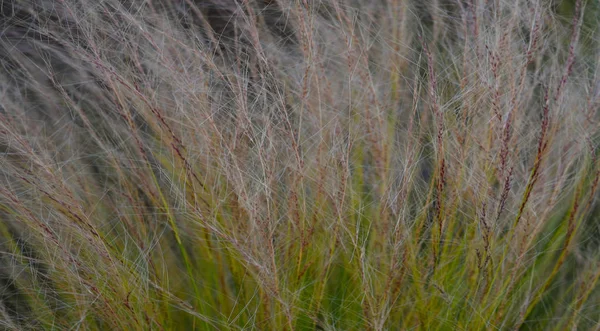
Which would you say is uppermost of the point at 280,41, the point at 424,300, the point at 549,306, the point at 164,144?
the point at 280,41

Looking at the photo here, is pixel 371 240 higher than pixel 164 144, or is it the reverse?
pixel 164 144

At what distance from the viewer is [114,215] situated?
6.22ft

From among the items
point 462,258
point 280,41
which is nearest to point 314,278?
point 462,258

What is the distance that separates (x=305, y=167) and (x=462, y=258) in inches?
19.2

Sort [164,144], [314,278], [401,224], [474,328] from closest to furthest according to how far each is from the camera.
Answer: [401,224] < [474,328] < [314,278] < [164,144]

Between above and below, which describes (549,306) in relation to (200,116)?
below

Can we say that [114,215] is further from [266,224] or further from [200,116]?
[266,224]

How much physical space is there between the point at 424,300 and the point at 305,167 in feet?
1.49

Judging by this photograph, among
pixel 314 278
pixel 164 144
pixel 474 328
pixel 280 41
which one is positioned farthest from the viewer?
→ pixel 280 41

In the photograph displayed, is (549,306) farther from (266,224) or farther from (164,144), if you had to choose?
(164,144)

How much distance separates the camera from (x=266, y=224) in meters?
1.42

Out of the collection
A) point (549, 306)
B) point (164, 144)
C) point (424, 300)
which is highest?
point (164, 144)

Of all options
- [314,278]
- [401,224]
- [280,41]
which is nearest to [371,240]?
[314,278]

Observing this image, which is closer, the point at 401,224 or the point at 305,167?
the point at 401,224
